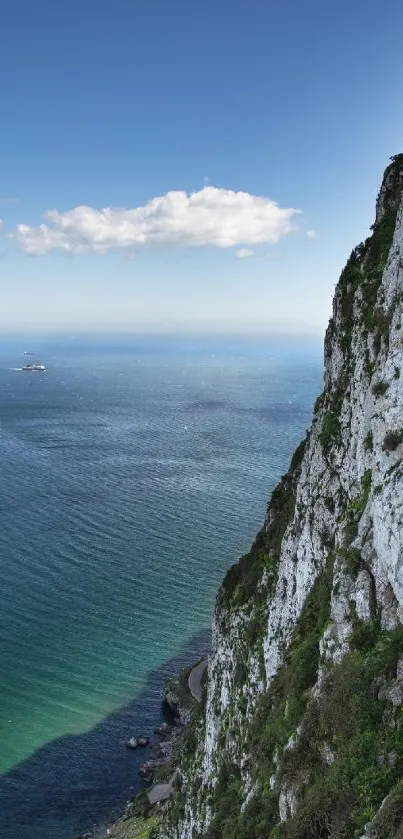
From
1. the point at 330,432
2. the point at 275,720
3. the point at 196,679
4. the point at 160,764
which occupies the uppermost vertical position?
the point at 330,432

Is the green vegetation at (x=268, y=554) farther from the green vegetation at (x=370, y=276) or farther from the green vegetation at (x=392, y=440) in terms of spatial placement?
the green vegetation at (x=392, y=440)

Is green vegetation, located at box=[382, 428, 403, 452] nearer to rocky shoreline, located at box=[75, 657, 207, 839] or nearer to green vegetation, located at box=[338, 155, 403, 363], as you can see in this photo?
green vegetation, located at box=[338, 155, 403, 363]

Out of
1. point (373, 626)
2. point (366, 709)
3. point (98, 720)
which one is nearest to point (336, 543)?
point (373, 626)

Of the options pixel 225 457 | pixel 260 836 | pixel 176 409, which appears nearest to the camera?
pixel 260 836

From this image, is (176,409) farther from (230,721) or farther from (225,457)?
(230,721)

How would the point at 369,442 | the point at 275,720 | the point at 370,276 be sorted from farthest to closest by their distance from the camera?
the point at 370,276 → the point at 275,720 → the point at 369,442

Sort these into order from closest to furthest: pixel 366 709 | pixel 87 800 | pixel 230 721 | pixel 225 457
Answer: pixel 366 709 < pixel 230 721 < pixel 87 800 < pixel 225 457

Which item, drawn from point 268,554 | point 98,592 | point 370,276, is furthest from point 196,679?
point 370,276

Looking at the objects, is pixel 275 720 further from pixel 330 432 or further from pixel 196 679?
pixel 196 679
